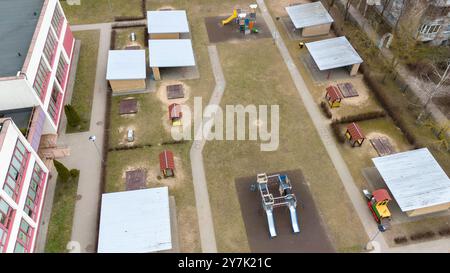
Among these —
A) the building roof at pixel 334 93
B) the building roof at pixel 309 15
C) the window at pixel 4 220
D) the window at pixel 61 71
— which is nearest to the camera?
the window at pixel 4 220

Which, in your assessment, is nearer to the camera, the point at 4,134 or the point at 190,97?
the point at 4,134

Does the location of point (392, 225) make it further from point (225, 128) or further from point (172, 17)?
point (172, 17)

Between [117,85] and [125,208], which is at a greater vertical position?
[117,85]

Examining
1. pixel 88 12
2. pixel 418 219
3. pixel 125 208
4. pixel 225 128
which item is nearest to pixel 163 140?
pixel 225 128

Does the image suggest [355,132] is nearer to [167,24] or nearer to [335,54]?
[335,54]

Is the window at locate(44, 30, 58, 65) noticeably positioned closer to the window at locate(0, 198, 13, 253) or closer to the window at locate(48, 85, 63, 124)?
the window at locate(48, 85, 63, 124)

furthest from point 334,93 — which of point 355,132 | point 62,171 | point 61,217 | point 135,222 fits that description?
point 61,217

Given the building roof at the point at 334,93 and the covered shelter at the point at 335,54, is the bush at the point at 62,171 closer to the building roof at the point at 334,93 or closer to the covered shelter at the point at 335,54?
the building roof at the point at 334,93

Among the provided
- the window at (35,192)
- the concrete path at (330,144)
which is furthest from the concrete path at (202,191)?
the window at (35,192)
